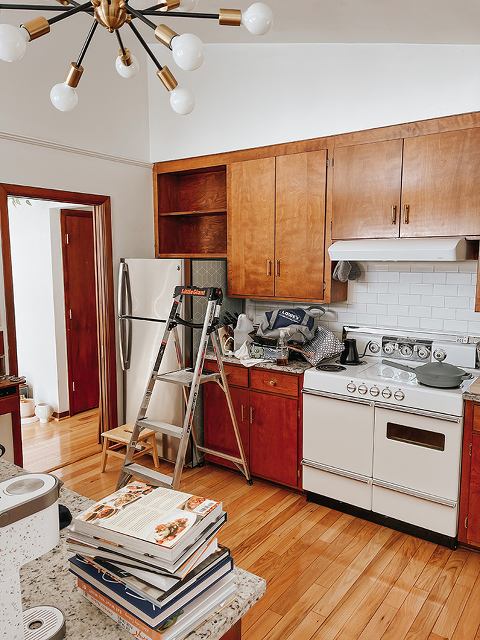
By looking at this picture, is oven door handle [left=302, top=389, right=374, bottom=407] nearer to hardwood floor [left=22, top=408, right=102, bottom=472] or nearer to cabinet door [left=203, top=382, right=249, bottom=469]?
cabinet door [left=203, top=382, right=249, bottom=469]

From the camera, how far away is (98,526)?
96 centimetres

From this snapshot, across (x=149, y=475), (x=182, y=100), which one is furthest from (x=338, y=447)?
(x=182, y=100)

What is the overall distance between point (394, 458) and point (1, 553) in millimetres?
2474

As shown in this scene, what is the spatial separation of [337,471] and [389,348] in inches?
36.8

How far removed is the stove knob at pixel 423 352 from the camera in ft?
10.6

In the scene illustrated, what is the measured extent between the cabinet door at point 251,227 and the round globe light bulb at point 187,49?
2.14 metres

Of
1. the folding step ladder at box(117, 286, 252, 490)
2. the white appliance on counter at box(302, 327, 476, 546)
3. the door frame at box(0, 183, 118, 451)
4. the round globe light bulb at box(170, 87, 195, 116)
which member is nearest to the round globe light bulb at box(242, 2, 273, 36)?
the round globe light bulb at box(170, 87, 195, 116)

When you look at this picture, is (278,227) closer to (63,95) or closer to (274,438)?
(274,438)

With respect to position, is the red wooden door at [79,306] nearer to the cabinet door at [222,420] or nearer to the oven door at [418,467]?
the cabinet door at [222,420]

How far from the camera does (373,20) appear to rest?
2568 mm

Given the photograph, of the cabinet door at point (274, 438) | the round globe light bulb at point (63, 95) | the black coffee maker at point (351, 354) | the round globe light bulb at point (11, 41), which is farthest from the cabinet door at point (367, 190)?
the round globe light bulb at point (11, 41)

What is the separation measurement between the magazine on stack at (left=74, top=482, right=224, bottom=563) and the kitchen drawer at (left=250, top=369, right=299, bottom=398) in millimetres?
2193

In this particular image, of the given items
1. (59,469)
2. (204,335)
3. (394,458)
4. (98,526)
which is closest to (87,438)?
(59,469)

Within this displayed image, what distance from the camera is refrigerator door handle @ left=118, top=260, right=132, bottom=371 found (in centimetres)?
391
